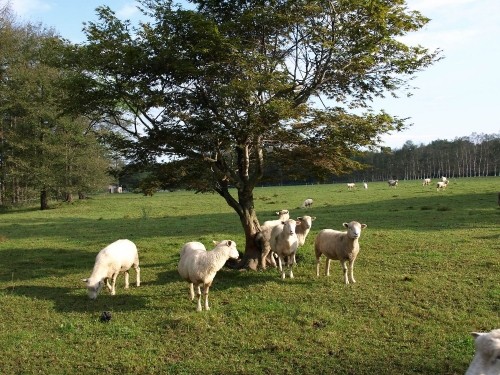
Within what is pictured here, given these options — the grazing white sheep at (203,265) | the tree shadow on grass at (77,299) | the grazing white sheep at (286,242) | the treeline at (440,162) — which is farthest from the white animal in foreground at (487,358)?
the treeline at (440,162)

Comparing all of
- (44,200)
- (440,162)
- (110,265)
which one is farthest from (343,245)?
(440,162)

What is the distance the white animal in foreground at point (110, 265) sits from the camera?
39.8 feet

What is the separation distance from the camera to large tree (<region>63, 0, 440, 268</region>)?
13008 mm

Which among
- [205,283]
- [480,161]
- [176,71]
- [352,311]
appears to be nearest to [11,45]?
[176,71]

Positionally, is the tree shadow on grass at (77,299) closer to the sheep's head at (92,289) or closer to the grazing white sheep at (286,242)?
the sheep's head at (92,289)

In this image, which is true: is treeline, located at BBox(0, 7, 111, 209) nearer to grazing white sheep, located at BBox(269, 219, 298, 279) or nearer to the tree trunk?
the tree trunk

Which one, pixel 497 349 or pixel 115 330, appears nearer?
pixel 497 349

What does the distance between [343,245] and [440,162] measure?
443 ft

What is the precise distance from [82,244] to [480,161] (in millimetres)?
134666

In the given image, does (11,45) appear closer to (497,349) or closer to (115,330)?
(115,330)

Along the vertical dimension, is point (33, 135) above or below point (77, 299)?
above

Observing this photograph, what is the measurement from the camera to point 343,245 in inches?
518

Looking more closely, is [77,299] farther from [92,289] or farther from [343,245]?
[343,245]

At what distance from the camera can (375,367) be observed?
788 centimetres
